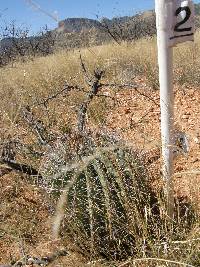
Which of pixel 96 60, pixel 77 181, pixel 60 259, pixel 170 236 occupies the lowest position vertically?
pixel 60 259

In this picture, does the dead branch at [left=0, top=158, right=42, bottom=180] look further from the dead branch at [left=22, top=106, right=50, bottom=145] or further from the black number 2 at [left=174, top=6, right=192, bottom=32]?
the black number 2 at [left=174, top=6, right=192, bottom=32]

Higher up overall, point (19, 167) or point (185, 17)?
point (185, 17)

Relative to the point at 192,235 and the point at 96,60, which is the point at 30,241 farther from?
the point at 96,60

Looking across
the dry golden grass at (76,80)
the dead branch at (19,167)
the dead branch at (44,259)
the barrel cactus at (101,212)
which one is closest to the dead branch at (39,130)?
the dead branch at (19,167)

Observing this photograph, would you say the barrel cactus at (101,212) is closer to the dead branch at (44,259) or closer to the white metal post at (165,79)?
the dead branch at (44,259)

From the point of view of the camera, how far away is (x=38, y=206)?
109 inches

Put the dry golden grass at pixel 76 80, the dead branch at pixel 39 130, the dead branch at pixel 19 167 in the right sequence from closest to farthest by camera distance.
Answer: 1. the dead branch at pixel 19 167
2. the dead branch at pixel 39 130
3. the dry golden grass at pixel 76 80

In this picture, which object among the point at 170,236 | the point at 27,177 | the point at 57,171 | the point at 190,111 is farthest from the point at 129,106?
the point at 170,236

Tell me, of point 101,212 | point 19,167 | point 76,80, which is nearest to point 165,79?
point 101,212

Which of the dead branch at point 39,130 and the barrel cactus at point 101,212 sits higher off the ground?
the dead branch at point 39,130

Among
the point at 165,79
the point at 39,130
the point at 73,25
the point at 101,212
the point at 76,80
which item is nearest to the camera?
the point at 101,212

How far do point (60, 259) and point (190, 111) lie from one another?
246cm

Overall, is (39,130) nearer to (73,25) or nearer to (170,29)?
(170,29)

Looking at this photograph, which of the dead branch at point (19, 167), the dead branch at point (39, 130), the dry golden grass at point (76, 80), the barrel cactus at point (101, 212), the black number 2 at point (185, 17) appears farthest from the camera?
the dry golden grass at point (76, 80)
